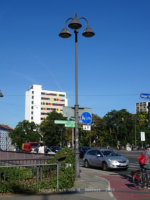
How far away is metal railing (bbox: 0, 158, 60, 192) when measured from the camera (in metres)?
9.12

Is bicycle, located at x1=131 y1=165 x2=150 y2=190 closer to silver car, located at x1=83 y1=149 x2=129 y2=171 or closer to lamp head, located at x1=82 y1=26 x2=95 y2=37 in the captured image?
lamp head, located at x1=82 y1=26 x2=95 y2=37

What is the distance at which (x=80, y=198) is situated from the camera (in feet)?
28.0

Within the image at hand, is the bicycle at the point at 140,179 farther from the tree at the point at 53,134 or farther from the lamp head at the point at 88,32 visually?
the tree at the point at 53,134

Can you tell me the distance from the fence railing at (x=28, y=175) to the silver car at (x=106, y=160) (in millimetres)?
8799

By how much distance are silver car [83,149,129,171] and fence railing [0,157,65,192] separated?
28.9ft

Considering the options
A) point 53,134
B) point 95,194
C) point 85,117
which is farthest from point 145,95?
point 53,134

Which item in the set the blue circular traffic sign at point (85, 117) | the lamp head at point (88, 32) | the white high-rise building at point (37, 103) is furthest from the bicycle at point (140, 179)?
the white high-rise building at point (37, 103)

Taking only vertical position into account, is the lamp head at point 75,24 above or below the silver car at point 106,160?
above

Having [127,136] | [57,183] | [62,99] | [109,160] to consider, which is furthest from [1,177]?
[62,99]

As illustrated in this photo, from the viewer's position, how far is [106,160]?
18.5 metres

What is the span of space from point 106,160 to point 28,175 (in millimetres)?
9905

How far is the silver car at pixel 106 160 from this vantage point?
59.0 ft

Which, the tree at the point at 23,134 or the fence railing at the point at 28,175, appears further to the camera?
the tree at the point at 23,134

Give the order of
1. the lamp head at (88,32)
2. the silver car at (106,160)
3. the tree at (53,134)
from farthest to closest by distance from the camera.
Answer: the tree at (53,134) → the silver car at (106,160) → the lamp head at (88,32)
